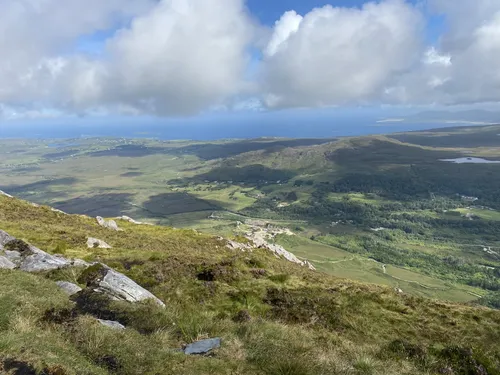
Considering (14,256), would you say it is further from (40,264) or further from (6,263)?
(40,264)

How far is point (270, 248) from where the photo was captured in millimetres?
52969

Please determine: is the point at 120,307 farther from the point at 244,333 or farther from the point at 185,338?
the point at 244,333

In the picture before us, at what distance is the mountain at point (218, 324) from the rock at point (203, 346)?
0.35 ft

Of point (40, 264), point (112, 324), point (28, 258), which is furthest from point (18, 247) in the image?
point (112, 324)

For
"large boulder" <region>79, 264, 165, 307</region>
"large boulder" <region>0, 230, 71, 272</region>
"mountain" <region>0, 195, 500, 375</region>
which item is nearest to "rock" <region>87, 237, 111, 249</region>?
"mountain" <region>0, 195, 500, 375</region>

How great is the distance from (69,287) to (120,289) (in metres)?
2.87

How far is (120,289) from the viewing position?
60.5ft

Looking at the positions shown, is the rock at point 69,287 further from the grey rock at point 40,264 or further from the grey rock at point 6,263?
the grey rock at point 6,263

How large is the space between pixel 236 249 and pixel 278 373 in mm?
39129

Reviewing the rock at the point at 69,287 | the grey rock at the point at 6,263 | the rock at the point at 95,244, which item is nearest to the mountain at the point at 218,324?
the rock at the point at 69,287

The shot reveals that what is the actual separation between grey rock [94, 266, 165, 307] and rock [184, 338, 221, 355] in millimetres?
5987

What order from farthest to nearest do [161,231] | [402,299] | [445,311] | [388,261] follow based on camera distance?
[388,261] < [161,231] < [402,299] < [445,311]

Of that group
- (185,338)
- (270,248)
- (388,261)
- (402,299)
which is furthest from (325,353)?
(388,261)

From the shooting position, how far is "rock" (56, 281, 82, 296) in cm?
1800
